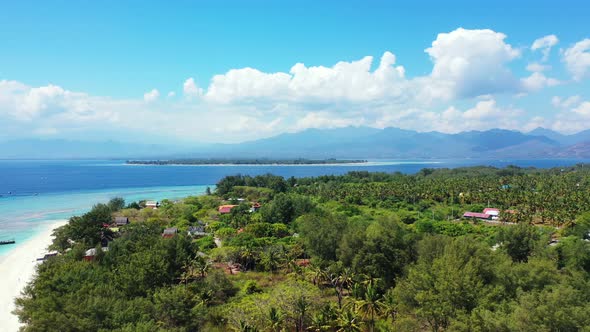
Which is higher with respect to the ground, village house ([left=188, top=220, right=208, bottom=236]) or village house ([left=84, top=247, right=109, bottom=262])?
village house ([left=84, top=247, right=109, bottom=262])

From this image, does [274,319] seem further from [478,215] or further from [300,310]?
[478,215]

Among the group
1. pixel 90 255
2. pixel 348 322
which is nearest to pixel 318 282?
pixel 348 322

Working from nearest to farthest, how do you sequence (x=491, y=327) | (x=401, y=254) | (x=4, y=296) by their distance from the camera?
1. (x=491, y=327)
2. (x=401, y=254)
3. (x=4, y=296)

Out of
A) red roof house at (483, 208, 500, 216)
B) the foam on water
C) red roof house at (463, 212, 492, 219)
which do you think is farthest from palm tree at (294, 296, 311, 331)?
red roof house at (483, 208, 500, 216)

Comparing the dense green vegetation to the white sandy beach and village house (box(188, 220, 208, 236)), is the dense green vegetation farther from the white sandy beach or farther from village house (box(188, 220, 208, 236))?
the white sandy beach

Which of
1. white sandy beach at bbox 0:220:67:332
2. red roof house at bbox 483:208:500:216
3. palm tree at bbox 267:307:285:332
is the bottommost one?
white sandy beach at bbox 0:220:67:332

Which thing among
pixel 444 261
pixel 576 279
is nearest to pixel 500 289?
pixel 444 261

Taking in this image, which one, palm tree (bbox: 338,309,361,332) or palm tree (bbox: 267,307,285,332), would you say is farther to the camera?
palm tree (bbox: 267,307,285,332)

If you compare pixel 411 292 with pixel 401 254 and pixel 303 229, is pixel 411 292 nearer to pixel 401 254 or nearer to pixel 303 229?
pixel 401 254
